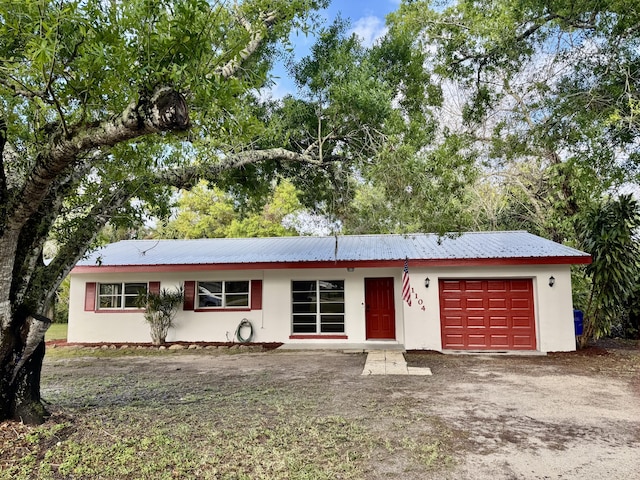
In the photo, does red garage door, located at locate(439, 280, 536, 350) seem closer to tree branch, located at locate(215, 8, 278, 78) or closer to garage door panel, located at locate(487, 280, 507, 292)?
garage door panel, located at locate(487, 280, 507, 292)

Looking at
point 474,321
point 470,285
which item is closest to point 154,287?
point 470,285

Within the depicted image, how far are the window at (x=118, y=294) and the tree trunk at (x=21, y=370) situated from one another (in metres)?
8.11

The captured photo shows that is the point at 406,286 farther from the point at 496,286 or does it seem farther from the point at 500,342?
the point at 500,342

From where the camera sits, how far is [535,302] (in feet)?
34.2

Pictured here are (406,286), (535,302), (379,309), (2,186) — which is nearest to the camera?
(2,186)

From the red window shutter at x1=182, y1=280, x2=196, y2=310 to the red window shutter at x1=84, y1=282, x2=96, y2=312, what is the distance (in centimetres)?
300

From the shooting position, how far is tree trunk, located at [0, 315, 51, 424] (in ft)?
13.9

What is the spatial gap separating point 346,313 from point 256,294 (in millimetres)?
2745

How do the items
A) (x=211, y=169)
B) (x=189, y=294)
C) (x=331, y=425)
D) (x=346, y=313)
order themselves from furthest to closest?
(x=189, y=294) → (x=346, y=313) → (x=211, y=169) → (x=331, y=425)

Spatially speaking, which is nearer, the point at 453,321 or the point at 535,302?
the point at 535,302

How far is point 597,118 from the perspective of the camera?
7082 mm

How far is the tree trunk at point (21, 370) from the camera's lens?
425 centimetres

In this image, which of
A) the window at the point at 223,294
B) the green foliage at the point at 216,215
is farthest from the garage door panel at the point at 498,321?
the green foliage at the point at 216,215

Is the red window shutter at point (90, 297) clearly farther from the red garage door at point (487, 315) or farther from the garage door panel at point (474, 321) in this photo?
the garage door panel at point (474, 321)
